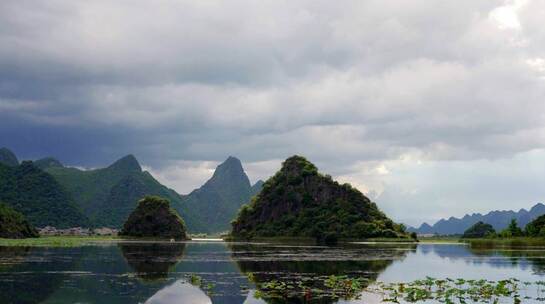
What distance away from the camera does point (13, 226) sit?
14950cm

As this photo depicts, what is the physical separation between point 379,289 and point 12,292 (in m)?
24.6

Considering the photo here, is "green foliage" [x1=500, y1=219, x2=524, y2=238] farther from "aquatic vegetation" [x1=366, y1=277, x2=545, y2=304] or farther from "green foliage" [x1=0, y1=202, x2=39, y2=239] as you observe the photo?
"green foliage" [x1=0, y1=202, x2=39, y2=239]

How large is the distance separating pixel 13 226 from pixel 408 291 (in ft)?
439

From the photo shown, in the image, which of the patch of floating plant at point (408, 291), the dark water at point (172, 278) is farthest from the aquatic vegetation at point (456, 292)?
the dark water at point (172, 278)

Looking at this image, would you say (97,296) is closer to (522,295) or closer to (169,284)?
(169,284)

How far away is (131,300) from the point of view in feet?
115

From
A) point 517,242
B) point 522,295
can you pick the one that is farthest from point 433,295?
point 517,242

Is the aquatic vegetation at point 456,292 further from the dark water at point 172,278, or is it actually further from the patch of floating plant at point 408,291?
the dark water at point 172,278

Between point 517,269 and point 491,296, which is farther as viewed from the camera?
point 517,269

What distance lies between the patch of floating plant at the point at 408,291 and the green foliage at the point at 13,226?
396 ft

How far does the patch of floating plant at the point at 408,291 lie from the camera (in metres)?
37.0

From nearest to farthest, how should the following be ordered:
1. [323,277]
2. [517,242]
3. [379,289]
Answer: [379,289], [323,277], [517,242]

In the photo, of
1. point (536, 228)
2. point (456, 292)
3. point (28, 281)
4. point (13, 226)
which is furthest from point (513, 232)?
point (28, 281)

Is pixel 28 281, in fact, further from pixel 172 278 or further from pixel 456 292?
pixel 456 292
